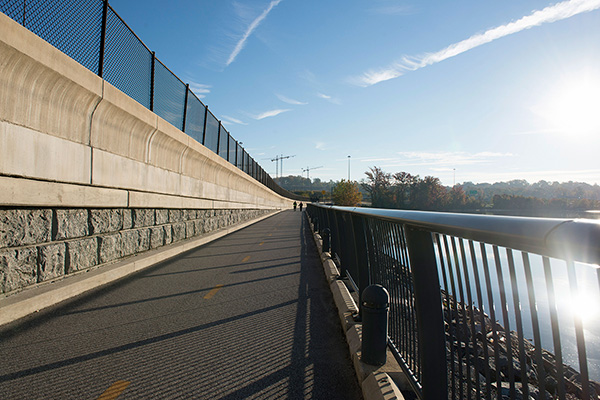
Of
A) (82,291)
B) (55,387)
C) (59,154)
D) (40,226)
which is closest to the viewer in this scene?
(55,387)

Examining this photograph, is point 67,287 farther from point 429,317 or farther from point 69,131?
point 429,317

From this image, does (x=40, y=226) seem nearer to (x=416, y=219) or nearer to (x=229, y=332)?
(x=229, y=332)

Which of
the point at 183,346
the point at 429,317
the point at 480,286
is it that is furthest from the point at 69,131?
the point at 480,286

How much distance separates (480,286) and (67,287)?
544cm

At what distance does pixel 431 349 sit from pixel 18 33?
544 centimetres

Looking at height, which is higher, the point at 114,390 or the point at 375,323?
the point at 375,323

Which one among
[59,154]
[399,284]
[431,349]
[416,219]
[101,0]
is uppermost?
[101,0]

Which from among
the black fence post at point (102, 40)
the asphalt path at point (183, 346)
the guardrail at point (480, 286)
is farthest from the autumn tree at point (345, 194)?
the guardrail at point (480, 286)

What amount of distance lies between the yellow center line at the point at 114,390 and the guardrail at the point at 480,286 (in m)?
2.24

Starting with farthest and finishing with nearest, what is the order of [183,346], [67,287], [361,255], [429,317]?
[67,287]
[361,255]
[183,346]
[429,317]

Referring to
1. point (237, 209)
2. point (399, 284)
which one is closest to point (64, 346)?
point (399, 284)

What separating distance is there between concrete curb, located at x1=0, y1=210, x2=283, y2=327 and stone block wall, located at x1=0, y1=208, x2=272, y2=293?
109mm

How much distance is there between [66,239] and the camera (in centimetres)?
554

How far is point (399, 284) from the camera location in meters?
3.35
